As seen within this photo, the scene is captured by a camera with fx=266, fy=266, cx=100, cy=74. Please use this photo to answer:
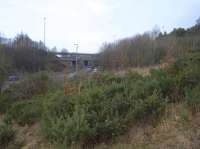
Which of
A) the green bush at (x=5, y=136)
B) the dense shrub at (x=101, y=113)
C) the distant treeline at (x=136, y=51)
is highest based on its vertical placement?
the distant treeline at (x=136, y=51)

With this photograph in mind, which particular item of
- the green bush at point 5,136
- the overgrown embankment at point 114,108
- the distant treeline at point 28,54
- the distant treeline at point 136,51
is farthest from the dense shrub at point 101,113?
the distant treeline at point 28,54

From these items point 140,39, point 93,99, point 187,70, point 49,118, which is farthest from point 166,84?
point 140,39

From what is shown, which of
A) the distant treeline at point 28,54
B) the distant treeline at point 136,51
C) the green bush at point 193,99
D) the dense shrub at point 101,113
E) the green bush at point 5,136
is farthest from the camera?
the distant treeline at point 28,54

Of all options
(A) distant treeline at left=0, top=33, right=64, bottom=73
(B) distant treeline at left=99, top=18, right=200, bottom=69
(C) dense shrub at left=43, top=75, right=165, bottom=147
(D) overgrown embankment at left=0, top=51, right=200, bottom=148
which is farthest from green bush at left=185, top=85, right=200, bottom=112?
(A) distant treeline at left=0, top=33, right=64, bottom=73

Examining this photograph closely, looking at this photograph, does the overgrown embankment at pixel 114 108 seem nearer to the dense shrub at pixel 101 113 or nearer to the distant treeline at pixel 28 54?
the dense shrub at pixel 101 113

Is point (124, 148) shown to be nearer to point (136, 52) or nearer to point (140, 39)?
point (136, 52)

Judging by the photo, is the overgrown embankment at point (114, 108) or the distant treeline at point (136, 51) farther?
→ the distant treeline at point (136, 51)

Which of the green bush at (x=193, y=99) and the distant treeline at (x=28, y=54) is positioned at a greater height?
the distant treeline at (x=28, y=54)

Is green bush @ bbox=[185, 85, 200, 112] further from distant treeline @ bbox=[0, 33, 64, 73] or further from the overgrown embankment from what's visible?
distant treeline @ bbox=[0, 33, 64, 73]

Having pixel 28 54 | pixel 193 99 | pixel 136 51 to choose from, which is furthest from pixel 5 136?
pixel 28 54

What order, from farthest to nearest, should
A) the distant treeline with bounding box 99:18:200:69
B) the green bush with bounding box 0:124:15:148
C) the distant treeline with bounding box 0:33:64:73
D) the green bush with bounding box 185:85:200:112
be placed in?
1. the distant treeline with bounding box 0:33:64:73
2. the distant treeline with bounding box 99:18:200:69
3. the green bush with bounding box 0:124:15:148
4. the green bush with bounding box 185:85:200:112

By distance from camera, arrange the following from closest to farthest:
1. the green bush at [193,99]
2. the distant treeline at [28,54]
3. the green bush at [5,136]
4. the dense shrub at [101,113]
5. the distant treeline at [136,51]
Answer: the dense shrub at [101,113], the green bush at [193,99], the green bush at [5,136], the distant treeline at [136,51], the distant treeline at [28,54]

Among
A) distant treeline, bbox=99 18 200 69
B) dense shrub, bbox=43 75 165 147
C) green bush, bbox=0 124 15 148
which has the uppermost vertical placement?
distant treeline, bbox=99 18 200 69

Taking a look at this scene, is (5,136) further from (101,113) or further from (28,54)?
(28,54)
